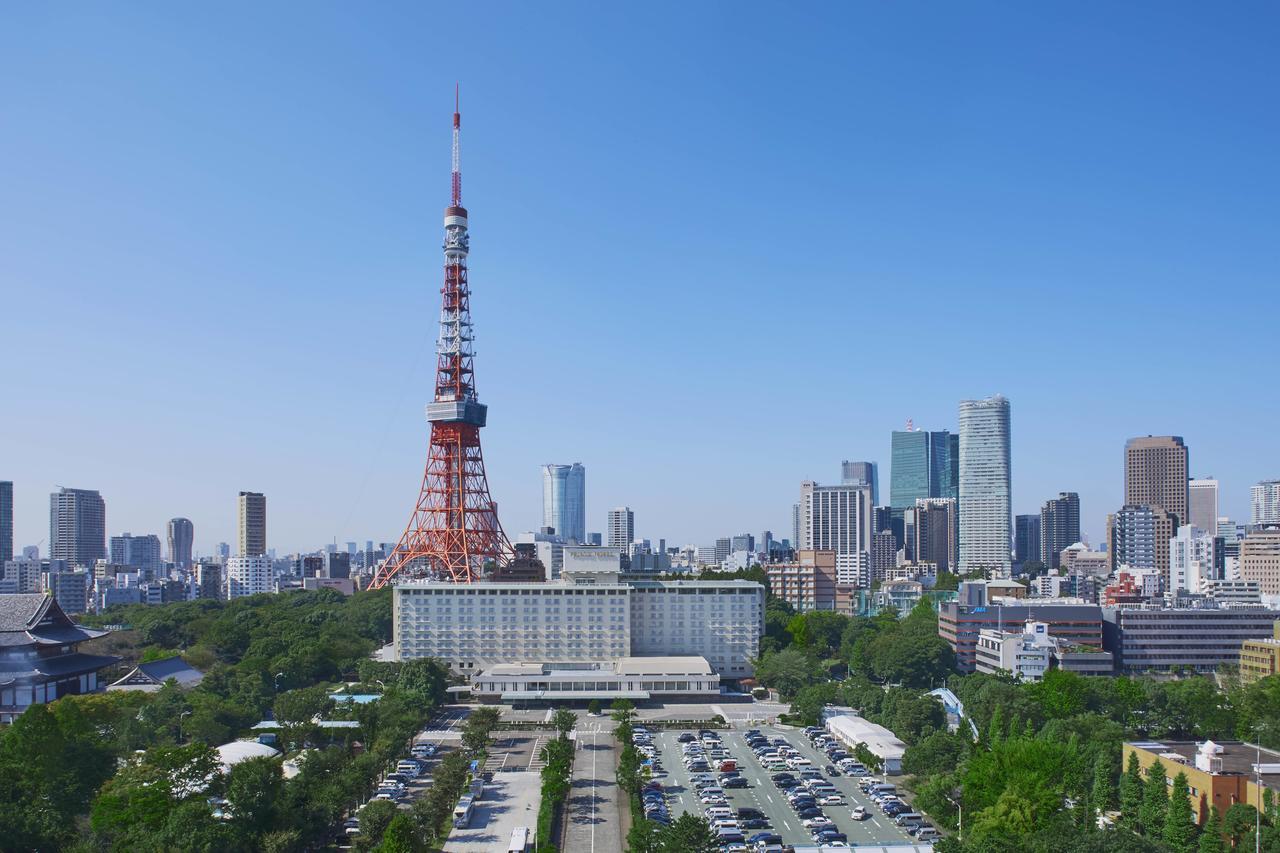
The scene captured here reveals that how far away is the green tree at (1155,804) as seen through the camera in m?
20.8

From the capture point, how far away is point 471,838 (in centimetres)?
2178

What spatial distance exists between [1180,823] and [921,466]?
145m

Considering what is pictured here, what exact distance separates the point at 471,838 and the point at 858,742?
1232 cm

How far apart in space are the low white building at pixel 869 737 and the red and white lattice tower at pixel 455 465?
26463mm

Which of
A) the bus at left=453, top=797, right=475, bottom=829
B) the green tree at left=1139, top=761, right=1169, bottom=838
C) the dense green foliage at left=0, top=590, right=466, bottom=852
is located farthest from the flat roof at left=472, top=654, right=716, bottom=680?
the green tree at left=1139, top=761, right=1169, bottom=838

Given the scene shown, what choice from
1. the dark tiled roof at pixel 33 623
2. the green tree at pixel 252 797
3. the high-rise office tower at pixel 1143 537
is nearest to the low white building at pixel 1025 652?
the green tree at pixel 252 797

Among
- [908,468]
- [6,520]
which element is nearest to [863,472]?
[908,468]

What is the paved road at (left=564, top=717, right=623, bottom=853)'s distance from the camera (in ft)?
71.2

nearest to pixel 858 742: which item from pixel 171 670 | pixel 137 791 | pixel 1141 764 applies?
pixel 1141 764

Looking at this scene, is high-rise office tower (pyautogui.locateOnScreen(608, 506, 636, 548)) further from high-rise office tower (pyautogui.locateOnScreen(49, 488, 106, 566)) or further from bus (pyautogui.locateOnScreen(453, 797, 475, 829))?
bus (pyautogui.locateOnScreen(453, 797, 475, 829))

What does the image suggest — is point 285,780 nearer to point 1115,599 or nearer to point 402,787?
point 402,787

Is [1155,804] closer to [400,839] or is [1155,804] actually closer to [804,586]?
[400,839]

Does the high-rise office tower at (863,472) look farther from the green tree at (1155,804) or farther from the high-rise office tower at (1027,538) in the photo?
the green tree at (1155,804)

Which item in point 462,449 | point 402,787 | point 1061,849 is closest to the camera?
point 1061,849
